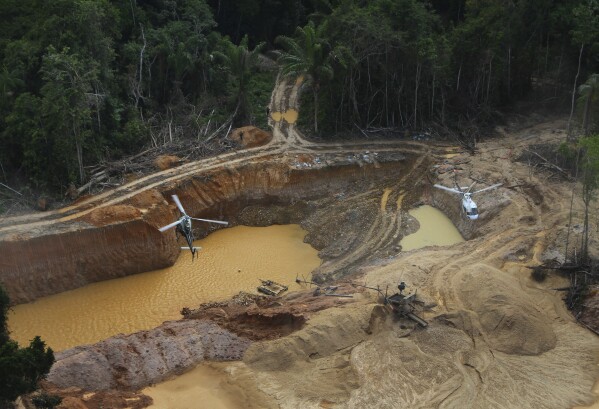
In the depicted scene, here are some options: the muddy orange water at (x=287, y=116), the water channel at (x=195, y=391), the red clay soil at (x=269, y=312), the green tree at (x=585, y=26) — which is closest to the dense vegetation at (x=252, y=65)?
the green tree at (x=585, y=26)

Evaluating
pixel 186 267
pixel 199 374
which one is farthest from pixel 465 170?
pixel 199 374

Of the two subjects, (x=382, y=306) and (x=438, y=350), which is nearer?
(x=438, y=350)

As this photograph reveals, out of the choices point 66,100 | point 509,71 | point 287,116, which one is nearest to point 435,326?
point 66,100

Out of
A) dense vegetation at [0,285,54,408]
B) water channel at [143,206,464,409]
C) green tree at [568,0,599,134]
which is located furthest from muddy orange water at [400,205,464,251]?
dense vegetation at [0,285,54,408]

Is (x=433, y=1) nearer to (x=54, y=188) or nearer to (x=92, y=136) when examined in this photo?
(x=92, y=136)

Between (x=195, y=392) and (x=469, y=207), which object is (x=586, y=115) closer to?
(x=469, y=207)

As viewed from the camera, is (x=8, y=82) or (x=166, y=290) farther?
(x=8, y=82)

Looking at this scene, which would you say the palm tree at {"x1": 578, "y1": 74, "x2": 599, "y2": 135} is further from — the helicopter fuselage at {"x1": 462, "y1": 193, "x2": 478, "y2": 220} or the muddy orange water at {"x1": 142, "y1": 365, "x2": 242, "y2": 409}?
the muddy orange water at {"x1": 142, "y1": 365, "x2": 242, "y2": 409}
